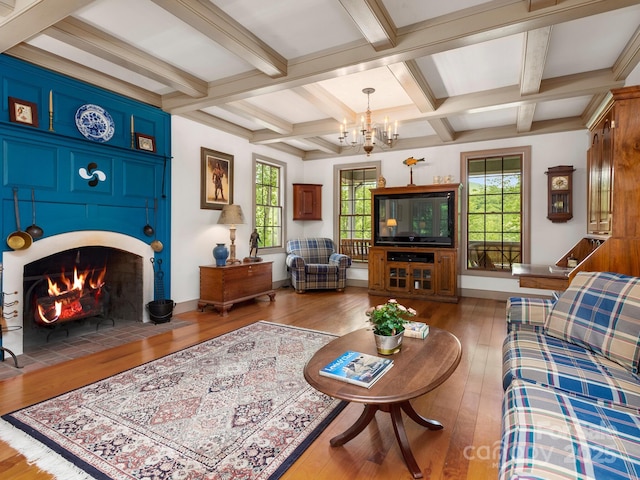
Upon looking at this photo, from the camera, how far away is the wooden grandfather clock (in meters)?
4.84

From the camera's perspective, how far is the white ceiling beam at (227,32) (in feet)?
7.48

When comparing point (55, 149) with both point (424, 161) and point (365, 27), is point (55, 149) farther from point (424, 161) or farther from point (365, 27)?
point (424, 161)

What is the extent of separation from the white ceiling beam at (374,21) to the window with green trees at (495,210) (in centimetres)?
362

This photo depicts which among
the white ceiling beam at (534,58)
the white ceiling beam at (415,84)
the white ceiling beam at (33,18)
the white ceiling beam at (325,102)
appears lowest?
the white ceiling beam at (33,18)

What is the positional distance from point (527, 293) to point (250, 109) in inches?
195

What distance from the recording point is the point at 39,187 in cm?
312

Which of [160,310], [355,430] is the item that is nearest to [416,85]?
[355,430]

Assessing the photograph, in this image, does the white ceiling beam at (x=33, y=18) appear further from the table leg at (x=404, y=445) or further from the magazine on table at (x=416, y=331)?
the table leg at (x=404, y=445)

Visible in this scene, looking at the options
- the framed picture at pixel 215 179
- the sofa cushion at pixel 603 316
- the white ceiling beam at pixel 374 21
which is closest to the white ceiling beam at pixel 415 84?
the white ceiling beam at pixel 374 21

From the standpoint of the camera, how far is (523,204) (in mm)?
5270

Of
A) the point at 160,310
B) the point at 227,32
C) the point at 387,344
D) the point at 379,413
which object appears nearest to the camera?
the point at 387,344

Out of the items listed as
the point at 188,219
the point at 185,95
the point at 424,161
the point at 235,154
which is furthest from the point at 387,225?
the point at 185,95

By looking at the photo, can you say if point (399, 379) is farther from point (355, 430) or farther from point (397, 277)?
point (397, 277)

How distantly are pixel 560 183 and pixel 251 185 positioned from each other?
4.75m
